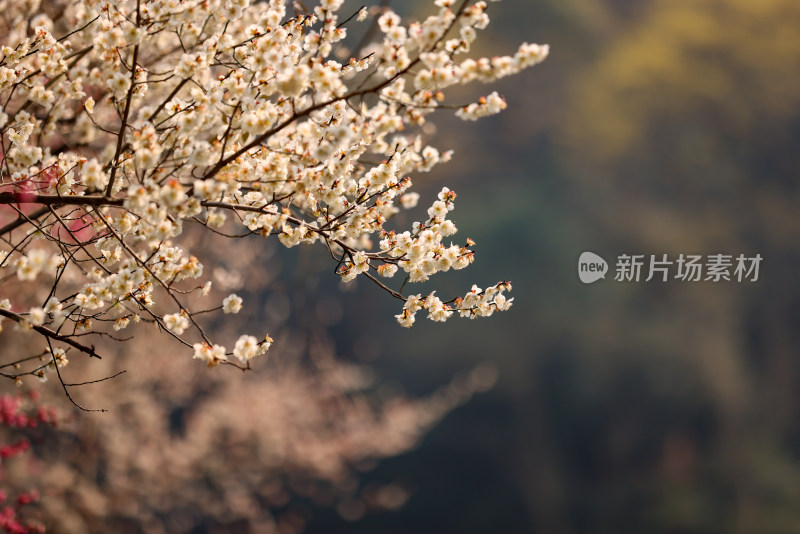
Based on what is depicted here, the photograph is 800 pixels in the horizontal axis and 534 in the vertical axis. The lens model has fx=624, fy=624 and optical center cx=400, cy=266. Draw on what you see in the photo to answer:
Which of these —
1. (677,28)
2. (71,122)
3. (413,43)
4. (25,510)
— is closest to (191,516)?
(25,510)

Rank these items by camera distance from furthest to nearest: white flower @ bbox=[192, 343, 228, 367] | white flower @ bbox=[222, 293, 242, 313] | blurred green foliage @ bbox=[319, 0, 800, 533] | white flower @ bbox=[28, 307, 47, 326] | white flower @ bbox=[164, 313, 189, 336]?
blurred green foliage @ bbox=[319, 0, 800, 533]
white flower @ bbox=[222, 293, 242, 313]
white flower @ bbox=[164, 313, 189, 336]
white flower @ bbox=[192, 343, 228, 367]
white flower @ bbox=[28, 307, 47, 326]

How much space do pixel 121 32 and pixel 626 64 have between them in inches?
669

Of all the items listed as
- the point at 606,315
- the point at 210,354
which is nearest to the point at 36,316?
the point at 210,354

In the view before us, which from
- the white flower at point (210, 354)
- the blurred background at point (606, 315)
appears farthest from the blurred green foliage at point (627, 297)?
the white flower at point (210, 354)

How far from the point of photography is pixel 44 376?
2.03 m

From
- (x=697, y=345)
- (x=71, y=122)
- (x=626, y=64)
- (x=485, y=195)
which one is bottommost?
(x=71, y=122)

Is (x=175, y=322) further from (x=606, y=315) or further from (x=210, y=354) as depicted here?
(x=606, y=315)

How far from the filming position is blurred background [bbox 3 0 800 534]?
13.0 metres

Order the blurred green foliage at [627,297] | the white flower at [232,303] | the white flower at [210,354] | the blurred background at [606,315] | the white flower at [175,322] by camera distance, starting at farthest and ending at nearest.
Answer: the blurred green foliage at [627,297] → the blurred background at [606,315] → the white flower at [232,303] → the white flower at [175,322] → the white flower at [210,354]

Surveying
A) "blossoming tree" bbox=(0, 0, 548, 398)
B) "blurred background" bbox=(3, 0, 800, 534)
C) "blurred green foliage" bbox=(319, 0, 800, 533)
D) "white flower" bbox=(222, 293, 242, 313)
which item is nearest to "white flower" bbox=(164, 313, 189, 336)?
"blossoming tree" bbox=(0, 0, 548, 398)

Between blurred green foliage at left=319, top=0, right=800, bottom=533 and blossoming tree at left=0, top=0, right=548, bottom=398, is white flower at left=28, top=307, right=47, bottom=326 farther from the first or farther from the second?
blurred green foliage at left=319, top=0, right=800, bottom=533

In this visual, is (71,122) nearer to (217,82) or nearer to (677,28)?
(217,82)

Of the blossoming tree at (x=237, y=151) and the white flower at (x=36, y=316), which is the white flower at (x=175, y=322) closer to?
the blossoming tree at (x=237, y=151)

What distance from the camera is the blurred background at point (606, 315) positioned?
42.6 ft
